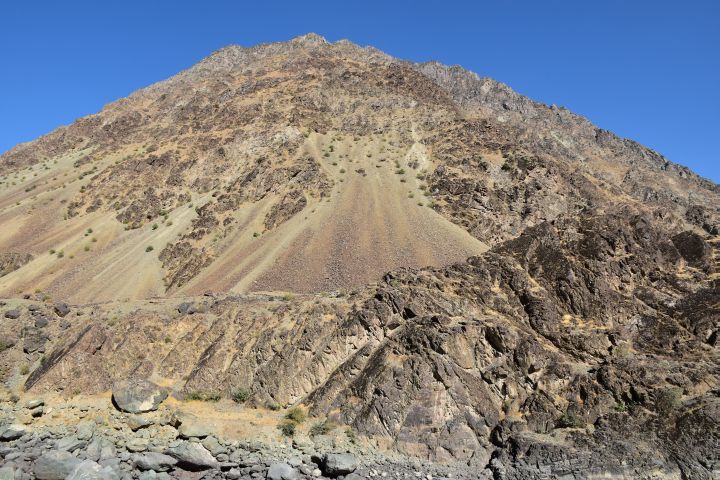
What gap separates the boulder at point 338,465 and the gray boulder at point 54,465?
7.80 meters

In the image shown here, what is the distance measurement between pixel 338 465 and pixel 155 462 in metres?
5.94

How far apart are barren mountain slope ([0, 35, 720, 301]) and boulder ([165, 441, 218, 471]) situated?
720 inches

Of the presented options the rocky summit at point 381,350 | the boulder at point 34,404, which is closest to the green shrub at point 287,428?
the rocky summit at point 381,350

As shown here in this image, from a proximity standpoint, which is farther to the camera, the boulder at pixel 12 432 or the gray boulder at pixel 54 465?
the boulder at pixel 12 432

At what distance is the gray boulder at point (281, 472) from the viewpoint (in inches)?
618

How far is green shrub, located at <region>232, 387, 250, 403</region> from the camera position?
19.6m

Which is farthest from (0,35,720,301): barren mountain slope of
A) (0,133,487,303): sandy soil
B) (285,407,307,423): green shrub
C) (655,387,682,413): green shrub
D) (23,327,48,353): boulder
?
(655,387,682,413): green shrub

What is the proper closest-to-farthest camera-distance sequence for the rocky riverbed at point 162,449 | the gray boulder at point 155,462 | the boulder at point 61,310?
1. the rocky riverbed at point 162,449
2. the gray boulder at point 155,462
3. the boulder at point 61,310

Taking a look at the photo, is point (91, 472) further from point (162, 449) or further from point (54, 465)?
point (162, 449)

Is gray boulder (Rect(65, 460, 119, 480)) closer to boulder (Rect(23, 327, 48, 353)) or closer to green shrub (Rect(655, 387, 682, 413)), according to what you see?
boulder (Rect(23, 327, 48, 353))

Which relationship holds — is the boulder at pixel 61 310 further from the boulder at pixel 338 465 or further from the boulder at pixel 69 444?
the boulder at pixel 338 465

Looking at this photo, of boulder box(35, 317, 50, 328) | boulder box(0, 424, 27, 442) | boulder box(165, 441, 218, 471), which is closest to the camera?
boulder box(165, 441, 218, 471)

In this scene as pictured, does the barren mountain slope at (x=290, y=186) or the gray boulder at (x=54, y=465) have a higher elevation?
the barren mountain slope at (x=290, y=186)

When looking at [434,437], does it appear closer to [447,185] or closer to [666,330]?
[666,330]
